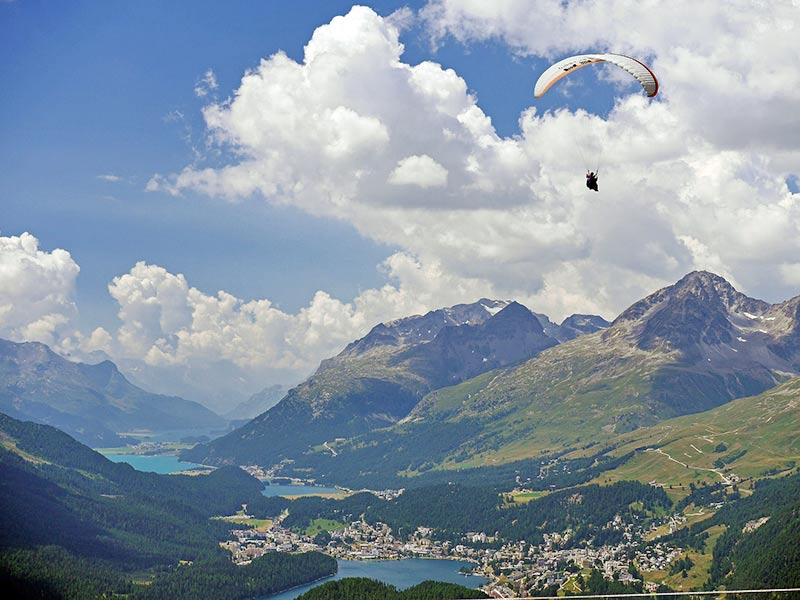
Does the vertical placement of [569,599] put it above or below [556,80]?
below

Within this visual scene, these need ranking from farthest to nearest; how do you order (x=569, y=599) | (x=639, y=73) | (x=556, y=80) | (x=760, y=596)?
(x=760, y=596), (x=556, y=80), (x=639, y=73), (x=569, y=599)

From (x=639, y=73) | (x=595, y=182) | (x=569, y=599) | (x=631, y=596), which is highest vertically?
(x=639, y=73)

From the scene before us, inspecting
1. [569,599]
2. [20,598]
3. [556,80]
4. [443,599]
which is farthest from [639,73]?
[20,598]

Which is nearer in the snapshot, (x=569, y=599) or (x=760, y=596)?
(x=569, y=599)

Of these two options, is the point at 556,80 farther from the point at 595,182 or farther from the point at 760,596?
the point at 760,596

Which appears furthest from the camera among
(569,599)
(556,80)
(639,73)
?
(556,80)
